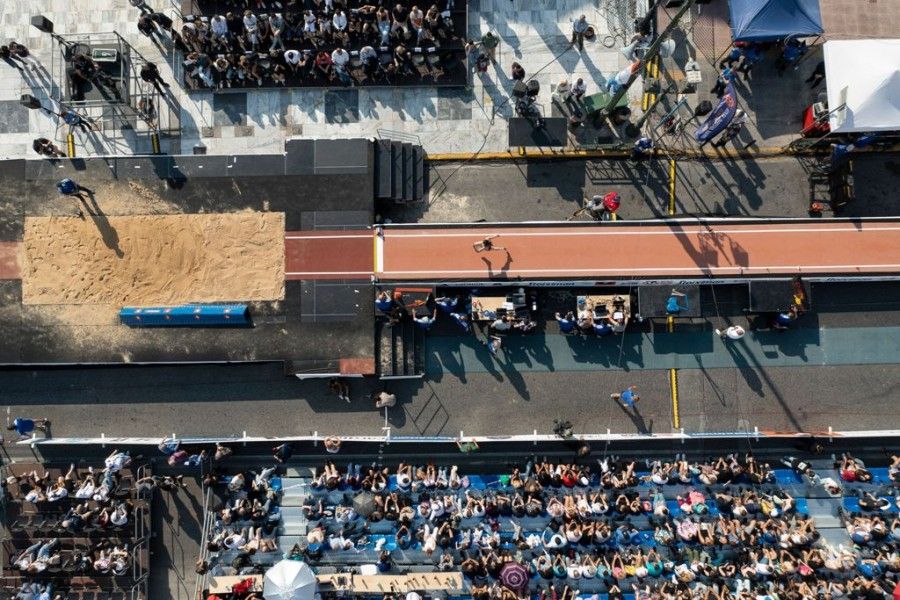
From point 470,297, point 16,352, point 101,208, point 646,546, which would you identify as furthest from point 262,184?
point 646,546

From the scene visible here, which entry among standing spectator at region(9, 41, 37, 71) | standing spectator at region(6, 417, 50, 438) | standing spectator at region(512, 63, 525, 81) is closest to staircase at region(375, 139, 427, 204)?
standing spectator at region(512, 63, 525, 81)

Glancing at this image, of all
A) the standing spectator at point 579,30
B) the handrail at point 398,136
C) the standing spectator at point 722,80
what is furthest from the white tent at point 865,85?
the handrail at point 398,136

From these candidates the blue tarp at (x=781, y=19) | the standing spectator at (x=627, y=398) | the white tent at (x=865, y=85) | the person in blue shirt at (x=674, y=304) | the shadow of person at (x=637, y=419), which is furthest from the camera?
the shadow of person at (x=637, y=419)

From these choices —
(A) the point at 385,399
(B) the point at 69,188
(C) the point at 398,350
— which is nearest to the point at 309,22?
(B) the point at 69,188

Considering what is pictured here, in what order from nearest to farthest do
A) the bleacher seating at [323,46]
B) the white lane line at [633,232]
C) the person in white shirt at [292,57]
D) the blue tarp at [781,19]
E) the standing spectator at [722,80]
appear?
the standing spectator at [722,80] → the blue tarp at [781,19] → the white lane line at [633,232] → the person in white shirt at [292,57] → the bleacher seating at [323,46]

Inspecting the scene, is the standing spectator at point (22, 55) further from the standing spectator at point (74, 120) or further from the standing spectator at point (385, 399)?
the standing spectator at point (385, 399)
